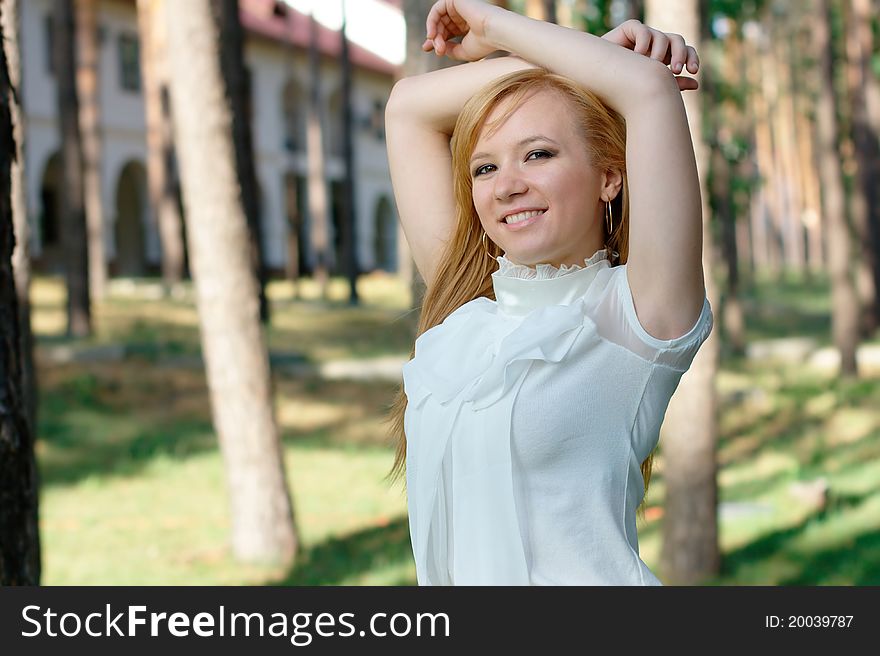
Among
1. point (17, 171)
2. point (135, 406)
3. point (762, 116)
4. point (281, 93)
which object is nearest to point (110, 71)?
point (281, 93)

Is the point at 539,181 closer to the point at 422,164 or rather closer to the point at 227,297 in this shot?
the point at 422,164

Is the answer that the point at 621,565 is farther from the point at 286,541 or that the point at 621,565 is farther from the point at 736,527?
the point at 736,527

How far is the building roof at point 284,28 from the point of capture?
3703 centimetres

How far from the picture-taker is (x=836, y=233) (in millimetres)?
16969

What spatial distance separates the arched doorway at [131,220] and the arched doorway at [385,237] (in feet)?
40.6

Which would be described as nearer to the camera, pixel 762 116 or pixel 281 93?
pixel 281 93

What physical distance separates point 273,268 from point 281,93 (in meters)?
5.85

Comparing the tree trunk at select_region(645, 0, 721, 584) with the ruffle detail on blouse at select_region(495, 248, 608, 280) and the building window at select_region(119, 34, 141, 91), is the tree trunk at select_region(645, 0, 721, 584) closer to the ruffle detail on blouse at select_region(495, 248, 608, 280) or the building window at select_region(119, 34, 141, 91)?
the ruffle detail on blouse at select_region(495, 248, 608, 280)

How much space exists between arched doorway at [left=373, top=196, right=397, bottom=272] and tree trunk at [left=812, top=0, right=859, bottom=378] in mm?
29166

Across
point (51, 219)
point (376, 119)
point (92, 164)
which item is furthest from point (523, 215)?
point (376, 119)

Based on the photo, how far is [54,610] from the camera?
2.34 meters

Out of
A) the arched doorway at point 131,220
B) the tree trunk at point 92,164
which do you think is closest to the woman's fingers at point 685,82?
the tree trunk at point 92,164

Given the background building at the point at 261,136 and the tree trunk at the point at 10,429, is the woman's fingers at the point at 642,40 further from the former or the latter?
the background building at the point at 261,136

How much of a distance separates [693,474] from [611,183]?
5852 millimetres
